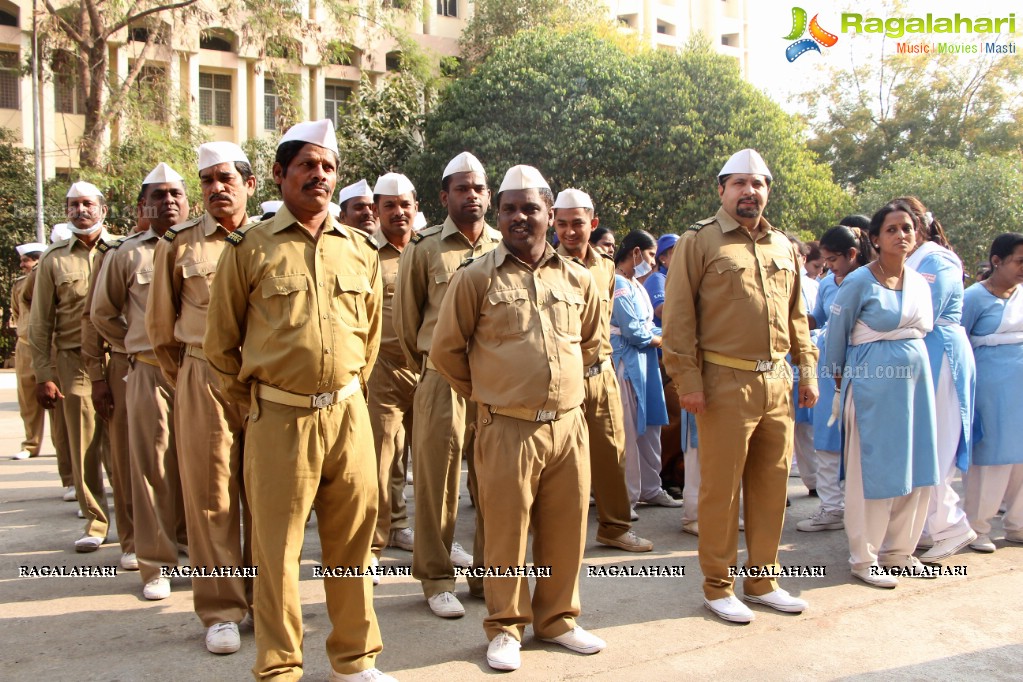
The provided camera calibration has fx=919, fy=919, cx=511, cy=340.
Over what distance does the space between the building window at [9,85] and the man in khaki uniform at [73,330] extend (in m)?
24.2

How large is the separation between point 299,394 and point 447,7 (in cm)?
3354

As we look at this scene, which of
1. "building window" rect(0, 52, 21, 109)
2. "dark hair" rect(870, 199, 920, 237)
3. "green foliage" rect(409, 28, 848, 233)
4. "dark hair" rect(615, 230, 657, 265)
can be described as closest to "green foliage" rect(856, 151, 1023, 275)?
"green foliage" rect(409, 28, 848, 233)

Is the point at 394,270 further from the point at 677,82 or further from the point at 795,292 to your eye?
the point at 677,82

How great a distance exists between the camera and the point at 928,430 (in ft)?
17.6

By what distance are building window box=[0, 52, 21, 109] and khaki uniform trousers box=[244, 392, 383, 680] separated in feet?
91.2

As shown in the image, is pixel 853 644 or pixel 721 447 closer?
pixel 853 644

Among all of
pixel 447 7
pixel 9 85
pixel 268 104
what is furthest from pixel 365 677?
pixel 447 7

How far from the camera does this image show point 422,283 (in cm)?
518

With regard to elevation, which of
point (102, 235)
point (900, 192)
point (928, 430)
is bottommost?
point (928, 430)

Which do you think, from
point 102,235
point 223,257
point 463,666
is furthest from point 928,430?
point 102,235

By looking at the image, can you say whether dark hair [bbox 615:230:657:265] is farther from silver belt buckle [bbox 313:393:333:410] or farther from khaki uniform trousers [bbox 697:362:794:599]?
silver belt buckle [bbox 313:393:333:410]

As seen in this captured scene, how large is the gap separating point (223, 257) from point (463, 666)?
80.5 inches

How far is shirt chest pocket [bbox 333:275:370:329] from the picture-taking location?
3.77 meters

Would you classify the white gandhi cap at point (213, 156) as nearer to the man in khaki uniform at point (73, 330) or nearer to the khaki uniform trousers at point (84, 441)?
the man in khaki uniform at point (73, 330)
